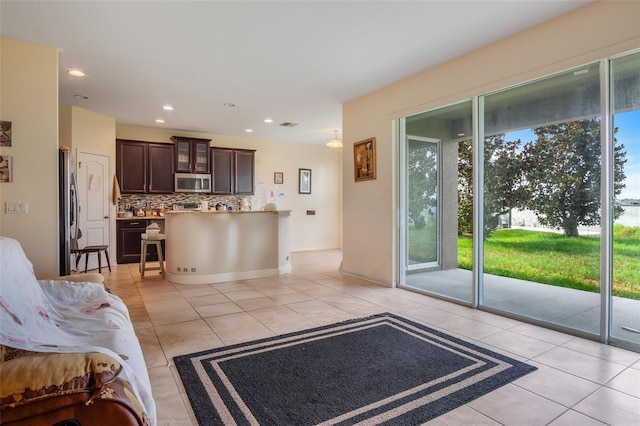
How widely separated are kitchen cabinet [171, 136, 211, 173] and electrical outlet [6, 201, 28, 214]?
3.74 meters

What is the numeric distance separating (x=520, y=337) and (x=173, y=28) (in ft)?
13.7

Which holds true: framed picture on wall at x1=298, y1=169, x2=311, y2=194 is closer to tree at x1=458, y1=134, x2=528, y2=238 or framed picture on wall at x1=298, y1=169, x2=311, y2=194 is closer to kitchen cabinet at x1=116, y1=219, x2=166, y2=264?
kitchen cabinet at x1=116, y1=219, x2=166, y2=264

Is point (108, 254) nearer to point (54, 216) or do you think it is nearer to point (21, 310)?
point (54, 216)

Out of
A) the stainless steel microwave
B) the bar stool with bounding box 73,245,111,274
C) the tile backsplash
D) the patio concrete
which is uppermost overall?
the stainless steel microwave

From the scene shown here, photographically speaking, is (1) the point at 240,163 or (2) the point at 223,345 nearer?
(2) the point at 223,345

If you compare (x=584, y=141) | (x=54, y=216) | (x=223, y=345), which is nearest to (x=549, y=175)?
(x=584, y=141)

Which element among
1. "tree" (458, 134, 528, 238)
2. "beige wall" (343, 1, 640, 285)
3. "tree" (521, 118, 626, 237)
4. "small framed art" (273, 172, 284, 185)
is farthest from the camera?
"small framed art" (273, 172, 284, 185)

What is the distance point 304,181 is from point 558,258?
6.42 metres

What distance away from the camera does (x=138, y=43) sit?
3.48 m

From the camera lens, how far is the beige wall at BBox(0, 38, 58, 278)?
3.42 meters

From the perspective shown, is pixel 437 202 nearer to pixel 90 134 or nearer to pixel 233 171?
pixel 233 171

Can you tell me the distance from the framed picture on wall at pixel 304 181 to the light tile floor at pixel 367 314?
357 centimetres

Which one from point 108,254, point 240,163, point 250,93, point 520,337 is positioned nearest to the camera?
point 520,337

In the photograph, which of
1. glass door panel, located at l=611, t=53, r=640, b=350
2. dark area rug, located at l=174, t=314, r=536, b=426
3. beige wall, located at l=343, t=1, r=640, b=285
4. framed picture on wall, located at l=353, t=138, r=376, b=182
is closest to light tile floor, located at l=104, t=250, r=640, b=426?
dark area rug, located at l=174, t=314, r=536, b=426
